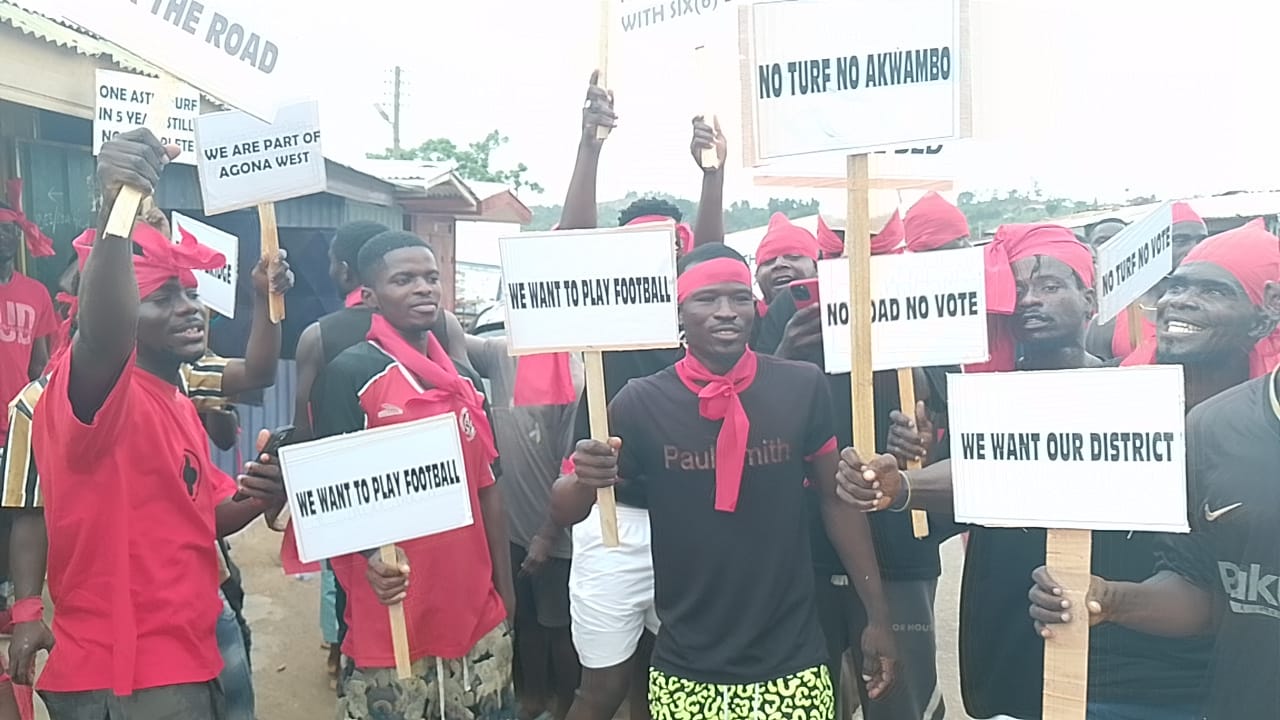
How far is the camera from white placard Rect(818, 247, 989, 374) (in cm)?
272

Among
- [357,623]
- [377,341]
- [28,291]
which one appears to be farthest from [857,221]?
[28,291]

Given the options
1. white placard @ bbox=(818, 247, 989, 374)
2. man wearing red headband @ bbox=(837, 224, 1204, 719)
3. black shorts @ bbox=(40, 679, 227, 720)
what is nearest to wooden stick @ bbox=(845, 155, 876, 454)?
man wearing red headband @ bbox=(837, 224, 1204, 719)

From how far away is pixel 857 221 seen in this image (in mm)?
2447

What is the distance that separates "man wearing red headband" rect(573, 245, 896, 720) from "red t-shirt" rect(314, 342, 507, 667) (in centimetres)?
45

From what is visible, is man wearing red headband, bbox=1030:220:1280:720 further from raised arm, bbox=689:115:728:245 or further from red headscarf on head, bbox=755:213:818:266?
raised arm, bbox=689:115:728:245

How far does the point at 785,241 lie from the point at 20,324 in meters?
3.19

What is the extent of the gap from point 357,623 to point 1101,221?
2.64 metres

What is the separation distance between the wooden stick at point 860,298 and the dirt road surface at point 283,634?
1318 millimetres

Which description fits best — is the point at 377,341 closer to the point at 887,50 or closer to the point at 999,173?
the point at 887,50

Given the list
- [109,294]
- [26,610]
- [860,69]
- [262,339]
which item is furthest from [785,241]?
[26,610]

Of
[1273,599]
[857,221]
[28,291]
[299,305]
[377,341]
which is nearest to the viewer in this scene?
[1273,599]

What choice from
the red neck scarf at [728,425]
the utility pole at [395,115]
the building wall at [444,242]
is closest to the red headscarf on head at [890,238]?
the red neck scarf at [728,425]

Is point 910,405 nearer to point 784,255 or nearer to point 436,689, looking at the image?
point 784,255

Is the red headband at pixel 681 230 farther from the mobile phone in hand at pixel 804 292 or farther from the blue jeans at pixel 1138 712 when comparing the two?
the blue jeans at pixel 1138 712
